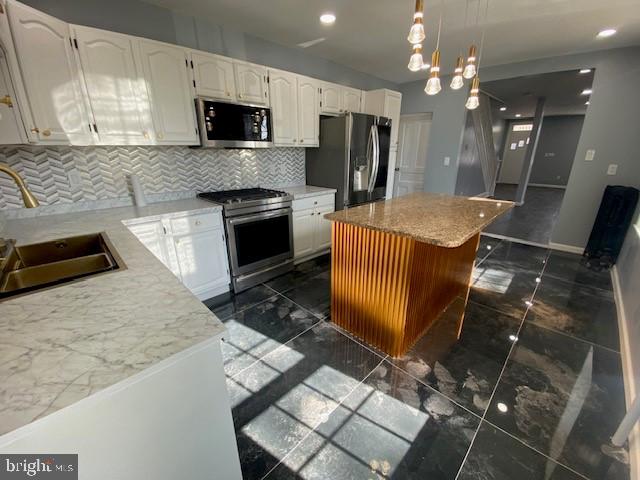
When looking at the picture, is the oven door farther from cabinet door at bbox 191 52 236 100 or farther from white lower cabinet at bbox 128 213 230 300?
cabinet door at bbox 191 52 236 100

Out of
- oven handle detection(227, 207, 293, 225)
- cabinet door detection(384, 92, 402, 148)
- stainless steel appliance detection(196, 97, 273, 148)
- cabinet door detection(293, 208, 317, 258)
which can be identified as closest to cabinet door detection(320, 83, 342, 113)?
cabinet door detection(384, 92, 402, 148)

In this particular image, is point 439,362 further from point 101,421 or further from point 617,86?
point 617,86

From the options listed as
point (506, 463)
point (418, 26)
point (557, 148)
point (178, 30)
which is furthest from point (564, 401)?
point (557, 148)

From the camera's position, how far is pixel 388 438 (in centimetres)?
142

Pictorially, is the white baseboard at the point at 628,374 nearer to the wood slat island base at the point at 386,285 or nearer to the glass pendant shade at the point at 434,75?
the wood slat island base at the point at 386,285

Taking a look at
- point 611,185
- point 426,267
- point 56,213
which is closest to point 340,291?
point 426,267

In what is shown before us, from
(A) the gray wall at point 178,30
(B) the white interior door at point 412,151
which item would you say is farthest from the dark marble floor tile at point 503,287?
(A) the gray wall at point 178,30

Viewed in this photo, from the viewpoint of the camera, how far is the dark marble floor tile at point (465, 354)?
1.71 m

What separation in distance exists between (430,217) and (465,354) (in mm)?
1049

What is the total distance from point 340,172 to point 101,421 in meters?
3.16

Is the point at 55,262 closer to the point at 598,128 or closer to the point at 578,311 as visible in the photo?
the point at 578,311

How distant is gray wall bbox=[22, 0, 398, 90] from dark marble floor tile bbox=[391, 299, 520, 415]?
3347 mm

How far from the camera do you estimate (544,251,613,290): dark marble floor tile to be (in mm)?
3012

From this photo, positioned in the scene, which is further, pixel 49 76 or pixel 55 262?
pixel 49 76
